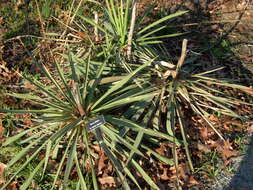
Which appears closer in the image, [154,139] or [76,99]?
[76,99]

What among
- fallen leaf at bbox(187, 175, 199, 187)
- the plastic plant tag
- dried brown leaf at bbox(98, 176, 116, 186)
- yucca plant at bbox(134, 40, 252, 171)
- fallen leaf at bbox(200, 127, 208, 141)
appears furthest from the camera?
fallen leaf at bbox(200, 127, 208, 141)

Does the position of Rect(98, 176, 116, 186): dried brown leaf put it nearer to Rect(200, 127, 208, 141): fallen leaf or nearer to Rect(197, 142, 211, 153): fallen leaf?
Rect(197, 142, 211, 153): fallen leaf

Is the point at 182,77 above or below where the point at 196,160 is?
above

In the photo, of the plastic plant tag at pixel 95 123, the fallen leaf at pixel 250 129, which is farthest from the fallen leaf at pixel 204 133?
the plastic plant tag at pixel 95 123

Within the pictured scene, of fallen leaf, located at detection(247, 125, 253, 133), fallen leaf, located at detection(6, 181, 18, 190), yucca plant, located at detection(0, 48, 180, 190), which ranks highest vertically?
yucca plant, located at detection(0, 48, 180, 190)

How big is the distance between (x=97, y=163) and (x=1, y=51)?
1962 millimetres

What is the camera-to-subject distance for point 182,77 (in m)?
3.07

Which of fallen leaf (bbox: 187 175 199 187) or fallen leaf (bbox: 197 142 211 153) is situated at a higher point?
fallen leaf (bbox: 197 142 211 153)

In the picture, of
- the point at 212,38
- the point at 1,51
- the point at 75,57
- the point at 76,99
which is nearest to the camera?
the point at 76,99

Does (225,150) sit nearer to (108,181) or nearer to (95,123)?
(108,181)

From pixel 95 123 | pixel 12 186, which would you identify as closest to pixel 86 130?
pixel 95 123

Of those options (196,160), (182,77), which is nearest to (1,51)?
(182,77)

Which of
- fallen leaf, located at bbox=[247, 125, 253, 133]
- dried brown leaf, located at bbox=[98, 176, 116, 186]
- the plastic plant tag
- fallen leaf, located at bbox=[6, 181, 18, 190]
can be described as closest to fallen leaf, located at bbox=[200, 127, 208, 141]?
fallen leaf, located at bbox=[247, 125, 253, 133]

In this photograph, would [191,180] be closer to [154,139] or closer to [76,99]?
[154,139]
